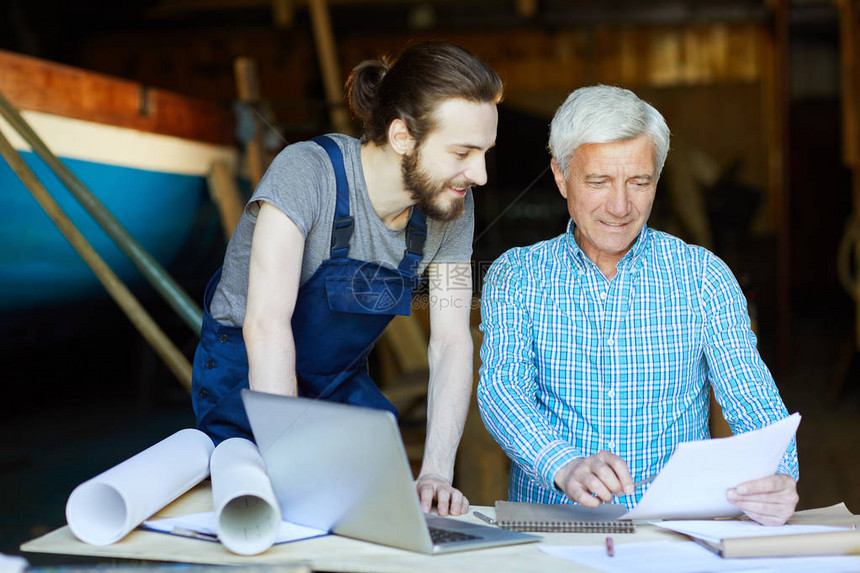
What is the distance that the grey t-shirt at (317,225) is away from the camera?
1.72 m

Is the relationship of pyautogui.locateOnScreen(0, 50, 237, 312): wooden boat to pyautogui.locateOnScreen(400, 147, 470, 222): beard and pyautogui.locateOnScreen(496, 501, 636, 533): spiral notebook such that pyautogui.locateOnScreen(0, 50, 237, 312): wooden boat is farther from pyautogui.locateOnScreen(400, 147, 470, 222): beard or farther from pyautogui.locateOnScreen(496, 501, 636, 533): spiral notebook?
pyautogui.locateOnScreen(496, 501, 636, 533): spiral notebook

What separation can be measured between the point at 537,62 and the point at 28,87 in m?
4.70

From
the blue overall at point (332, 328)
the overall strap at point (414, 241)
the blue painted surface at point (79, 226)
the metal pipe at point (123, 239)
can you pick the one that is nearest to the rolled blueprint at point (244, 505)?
the blue overall at point (332, 328)

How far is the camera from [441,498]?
1.60 meters

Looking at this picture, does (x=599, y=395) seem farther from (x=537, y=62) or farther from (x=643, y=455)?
(x=537, y=62)

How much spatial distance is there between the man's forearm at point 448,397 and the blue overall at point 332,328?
13 cm

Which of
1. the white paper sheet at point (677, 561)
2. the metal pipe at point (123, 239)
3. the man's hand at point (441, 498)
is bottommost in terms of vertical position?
the white paper sheet at point (677, 561)

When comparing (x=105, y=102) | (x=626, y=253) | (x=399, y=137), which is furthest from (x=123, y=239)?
(x=626, y=253)

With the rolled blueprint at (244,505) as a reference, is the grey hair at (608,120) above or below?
above

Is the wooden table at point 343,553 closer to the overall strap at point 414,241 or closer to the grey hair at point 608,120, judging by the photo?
the overall strap at point 414,241

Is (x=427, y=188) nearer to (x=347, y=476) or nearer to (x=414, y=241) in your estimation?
(x=414, y=241)

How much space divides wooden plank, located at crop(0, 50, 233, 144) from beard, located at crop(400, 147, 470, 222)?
2.18 meters

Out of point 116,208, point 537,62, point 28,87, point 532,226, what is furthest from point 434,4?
point 28,87

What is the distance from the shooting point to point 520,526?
1.46 metres
